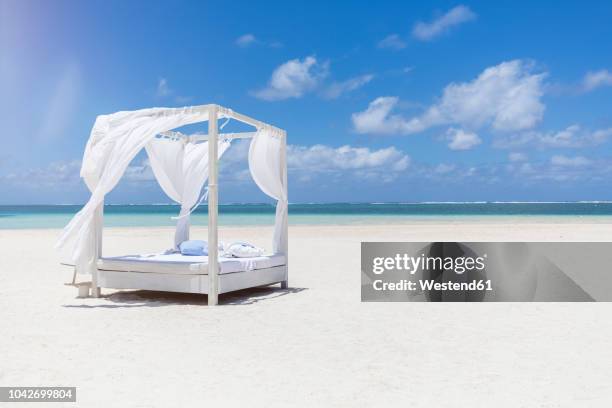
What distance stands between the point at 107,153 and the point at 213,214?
1.63 meters

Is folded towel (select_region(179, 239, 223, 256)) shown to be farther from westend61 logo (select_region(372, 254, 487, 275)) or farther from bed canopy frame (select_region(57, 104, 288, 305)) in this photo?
westend61 logo (select_region(372, 254, 487, 275))

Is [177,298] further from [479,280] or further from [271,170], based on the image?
[479,280]

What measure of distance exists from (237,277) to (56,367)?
9.01 ft

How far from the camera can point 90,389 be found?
316cm

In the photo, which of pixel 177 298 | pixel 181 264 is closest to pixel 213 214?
pixel 181 264

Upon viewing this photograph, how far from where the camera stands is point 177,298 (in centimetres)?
639

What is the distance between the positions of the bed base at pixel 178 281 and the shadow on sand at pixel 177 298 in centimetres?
15

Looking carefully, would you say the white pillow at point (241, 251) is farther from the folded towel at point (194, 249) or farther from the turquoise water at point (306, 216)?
the turquoise water at point (306, 216)

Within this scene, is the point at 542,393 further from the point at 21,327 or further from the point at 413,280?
the point at 21,327

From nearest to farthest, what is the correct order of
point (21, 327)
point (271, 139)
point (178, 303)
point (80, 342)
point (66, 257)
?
point (80, 342)
point (21, 327)
point (178, 303)
point (66, 257)
point (271, 139)

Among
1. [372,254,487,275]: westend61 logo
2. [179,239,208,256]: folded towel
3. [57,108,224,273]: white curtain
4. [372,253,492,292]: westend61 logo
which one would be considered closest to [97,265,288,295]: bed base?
[57,108,224,273]: white curtain

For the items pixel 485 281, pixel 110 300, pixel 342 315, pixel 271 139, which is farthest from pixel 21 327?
pixel 485 281

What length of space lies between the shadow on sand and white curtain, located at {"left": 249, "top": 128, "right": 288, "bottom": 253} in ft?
2.41

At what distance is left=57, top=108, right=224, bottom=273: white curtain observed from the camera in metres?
6.23
